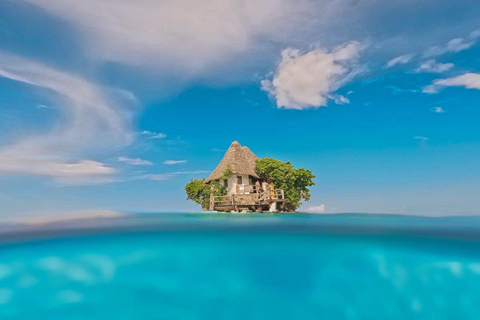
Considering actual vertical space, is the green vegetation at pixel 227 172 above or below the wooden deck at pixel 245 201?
above

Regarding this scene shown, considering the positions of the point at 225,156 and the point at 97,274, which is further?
the point at 225,156

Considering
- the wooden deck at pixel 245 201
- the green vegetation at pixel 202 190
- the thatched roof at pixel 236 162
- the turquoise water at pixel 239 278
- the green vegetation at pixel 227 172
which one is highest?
the thatched roof at pixel 236 162

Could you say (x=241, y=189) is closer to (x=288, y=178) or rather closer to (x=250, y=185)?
(x=250, y=185)

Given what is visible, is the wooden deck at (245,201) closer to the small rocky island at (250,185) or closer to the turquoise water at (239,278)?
the small rocky island at (250,185)

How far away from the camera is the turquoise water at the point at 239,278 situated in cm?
749

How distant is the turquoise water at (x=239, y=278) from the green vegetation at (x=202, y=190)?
18937 mm

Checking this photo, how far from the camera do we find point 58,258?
834 centimetres

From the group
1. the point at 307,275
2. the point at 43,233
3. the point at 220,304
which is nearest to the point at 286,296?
the point at 307,275

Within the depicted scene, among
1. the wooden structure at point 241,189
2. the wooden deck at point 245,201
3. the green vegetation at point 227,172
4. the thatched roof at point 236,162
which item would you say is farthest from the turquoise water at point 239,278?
the thatched roof at point 236,162

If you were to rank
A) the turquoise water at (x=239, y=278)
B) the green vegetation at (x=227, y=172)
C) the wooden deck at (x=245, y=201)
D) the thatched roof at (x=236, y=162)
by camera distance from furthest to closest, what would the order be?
1. the thatched roof at (x=236, y=162)
2. the green vegetation at (x=227, y=172)
3. the wooden deck at (x=245, y=201)
4. the turquoise water at (x=239, y=278)

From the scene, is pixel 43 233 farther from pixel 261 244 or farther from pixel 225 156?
pixel 225 156

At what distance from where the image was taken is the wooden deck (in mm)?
26781

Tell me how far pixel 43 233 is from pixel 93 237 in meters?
2.30

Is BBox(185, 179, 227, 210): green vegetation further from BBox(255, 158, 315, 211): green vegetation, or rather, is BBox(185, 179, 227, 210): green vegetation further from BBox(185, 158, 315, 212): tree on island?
BBox(255, 158, 315, 211): green vegetation
